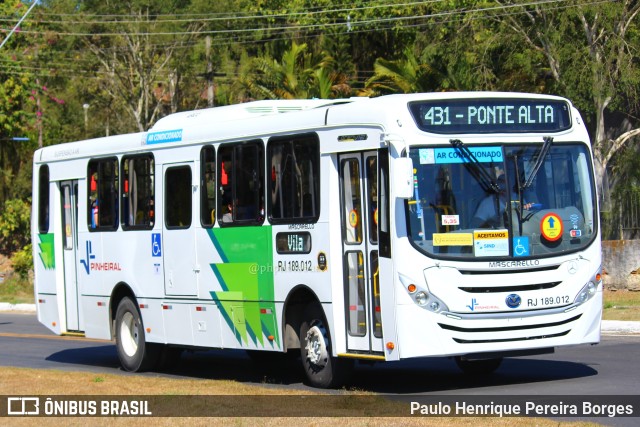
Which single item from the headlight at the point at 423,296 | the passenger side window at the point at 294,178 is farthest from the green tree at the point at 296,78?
the headlight at the point at 423,296

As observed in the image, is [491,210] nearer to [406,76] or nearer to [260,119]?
[260,119]

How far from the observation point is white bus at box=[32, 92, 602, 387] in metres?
12.0

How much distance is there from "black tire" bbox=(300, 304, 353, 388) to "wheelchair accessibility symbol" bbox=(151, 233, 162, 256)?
344 cm

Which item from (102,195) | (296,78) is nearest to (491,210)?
(102,195)

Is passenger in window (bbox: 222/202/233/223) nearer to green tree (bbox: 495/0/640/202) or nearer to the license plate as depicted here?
the license plate

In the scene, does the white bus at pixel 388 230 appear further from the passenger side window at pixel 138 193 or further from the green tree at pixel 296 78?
the green tree at pixel 296 78

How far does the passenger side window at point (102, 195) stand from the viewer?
1741 cm

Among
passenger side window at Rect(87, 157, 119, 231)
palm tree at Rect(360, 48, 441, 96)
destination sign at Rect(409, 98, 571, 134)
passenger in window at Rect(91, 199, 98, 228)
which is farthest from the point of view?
palm tree at Rect(360, 48, 441, 96)

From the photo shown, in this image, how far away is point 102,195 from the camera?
1764cm

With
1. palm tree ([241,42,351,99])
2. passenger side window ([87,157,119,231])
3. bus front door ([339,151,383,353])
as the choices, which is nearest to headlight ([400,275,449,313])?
bus front door ([339,151,383,353])

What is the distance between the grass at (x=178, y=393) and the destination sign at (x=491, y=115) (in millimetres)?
2992

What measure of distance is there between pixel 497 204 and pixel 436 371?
3.47m

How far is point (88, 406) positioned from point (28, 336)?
12.6 metres

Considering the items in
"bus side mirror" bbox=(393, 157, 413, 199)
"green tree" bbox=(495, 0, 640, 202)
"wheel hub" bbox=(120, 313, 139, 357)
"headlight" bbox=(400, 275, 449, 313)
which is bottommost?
"wheel hub" bbox=(120, 313, 139, 357)
